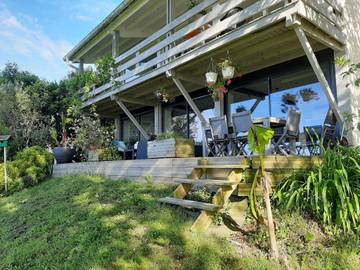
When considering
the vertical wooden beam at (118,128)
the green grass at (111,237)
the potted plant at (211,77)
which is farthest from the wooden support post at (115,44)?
the green grass at (111,237)

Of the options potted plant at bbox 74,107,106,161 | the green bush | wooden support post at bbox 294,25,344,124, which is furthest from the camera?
potted plant at bbox 74,107,106,161

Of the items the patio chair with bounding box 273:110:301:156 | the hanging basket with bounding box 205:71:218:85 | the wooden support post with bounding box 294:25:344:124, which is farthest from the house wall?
the hanging basket with bounding box 205:71:218:85

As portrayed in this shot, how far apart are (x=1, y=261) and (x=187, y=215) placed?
245cm

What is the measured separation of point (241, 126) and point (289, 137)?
0.80 m

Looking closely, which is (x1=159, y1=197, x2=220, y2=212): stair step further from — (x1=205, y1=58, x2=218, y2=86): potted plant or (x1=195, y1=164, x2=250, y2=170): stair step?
(x1=205, y1=58, x2=218, y2=86): potted plant

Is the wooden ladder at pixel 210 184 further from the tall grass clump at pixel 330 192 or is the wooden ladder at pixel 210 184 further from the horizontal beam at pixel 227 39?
the horizontal beam at pixel 227 39

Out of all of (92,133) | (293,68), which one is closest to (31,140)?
(92,133)

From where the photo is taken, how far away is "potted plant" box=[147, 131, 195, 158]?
21.2 ft

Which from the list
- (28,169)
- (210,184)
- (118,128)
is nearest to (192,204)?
(210,184)

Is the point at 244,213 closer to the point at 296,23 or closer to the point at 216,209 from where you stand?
the point at 216,209

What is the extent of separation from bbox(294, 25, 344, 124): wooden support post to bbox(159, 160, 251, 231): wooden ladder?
2.15 meters

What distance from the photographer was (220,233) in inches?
135

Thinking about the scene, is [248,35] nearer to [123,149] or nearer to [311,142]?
[311,142]

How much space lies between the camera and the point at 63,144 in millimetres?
11016
